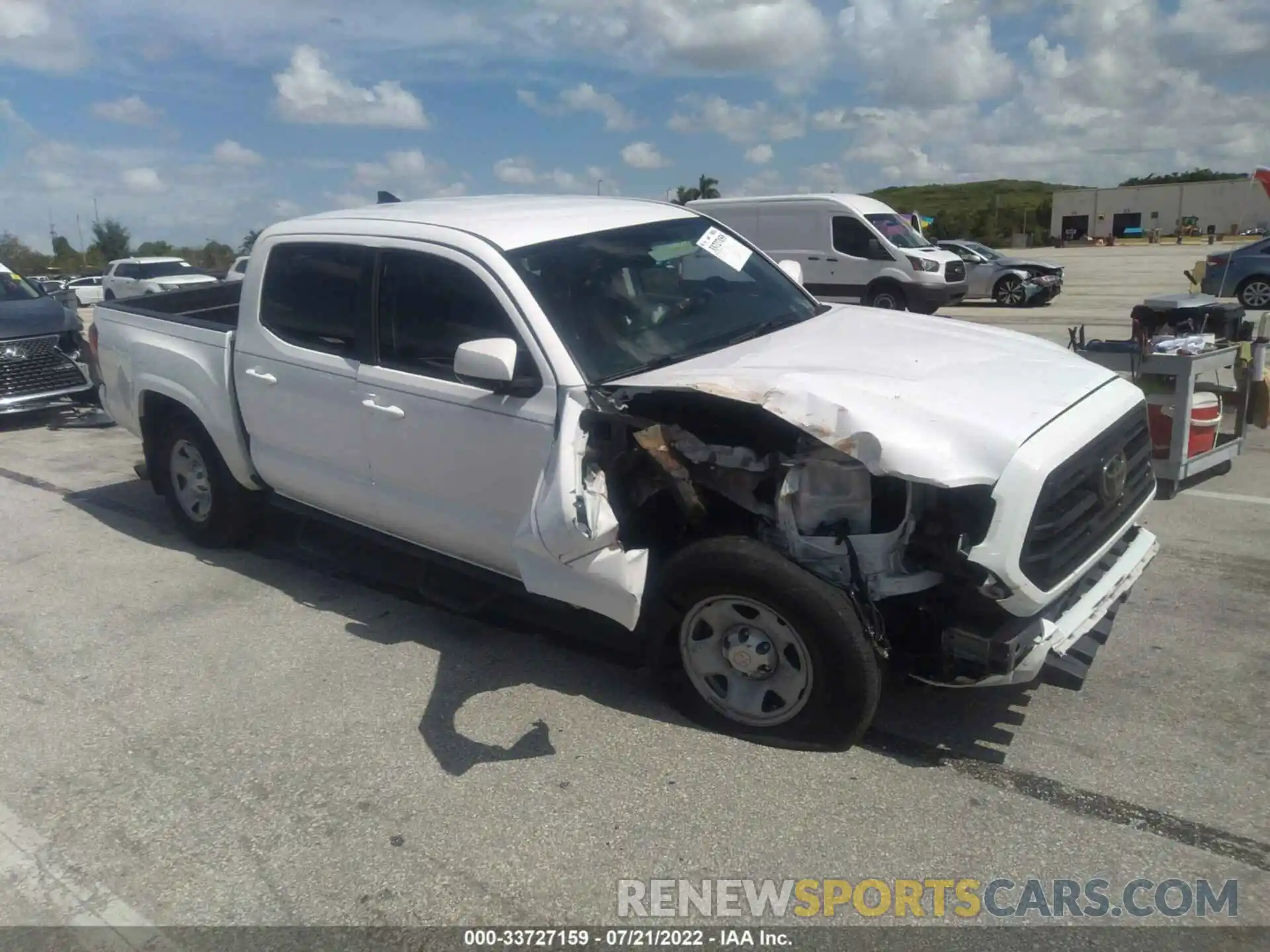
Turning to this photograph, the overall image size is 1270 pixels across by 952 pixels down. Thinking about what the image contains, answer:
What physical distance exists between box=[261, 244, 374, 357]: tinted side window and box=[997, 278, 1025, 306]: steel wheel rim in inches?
769

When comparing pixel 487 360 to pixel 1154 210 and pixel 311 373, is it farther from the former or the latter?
pixel 1154 210

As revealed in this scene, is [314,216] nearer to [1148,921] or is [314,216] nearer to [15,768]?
[15,768]

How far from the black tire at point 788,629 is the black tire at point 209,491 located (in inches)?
125

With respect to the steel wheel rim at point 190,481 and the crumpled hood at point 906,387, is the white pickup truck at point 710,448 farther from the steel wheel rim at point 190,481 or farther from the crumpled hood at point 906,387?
the steel wheel rim at point 190,481

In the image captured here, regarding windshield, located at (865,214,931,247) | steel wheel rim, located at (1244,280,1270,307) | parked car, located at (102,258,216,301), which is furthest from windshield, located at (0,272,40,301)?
steel wheel rim, located at (1244,280,1270,307)

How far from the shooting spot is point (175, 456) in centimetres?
633

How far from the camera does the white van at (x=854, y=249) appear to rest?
1830cm

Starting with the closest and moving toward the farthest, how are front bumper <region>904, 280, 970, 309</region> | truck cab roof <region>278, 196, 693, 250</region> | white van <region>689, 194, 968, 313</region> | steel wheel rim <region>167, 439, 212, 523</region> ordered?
truck cab roof <region>278, 196, 693, 250</region>, steel wheel rim <region>167, 439, 212, 523</region>, front bumper <region>904, 280, 970, 309</region>, white van <region>689, 194, 968, 313</region>

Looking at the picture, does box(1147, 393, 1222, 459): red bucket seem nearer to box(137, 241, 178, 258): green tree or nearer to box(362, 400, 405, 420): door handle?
box(362, 400, 405, 420): door handle

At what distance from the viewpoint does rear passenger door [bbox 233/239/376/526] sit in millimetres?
4840

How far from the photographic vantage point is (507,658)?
4633 mm

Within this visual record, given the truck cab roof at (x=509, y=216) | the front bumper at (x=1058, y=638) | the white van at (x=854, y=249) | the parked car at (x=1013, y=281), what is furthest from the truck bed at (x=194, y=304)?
the parked car at (x=1013, y=281)

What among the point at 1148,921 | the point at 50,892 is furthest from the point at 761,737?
the point at 50,892

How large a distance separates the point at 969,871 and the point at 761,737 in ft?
2.99
